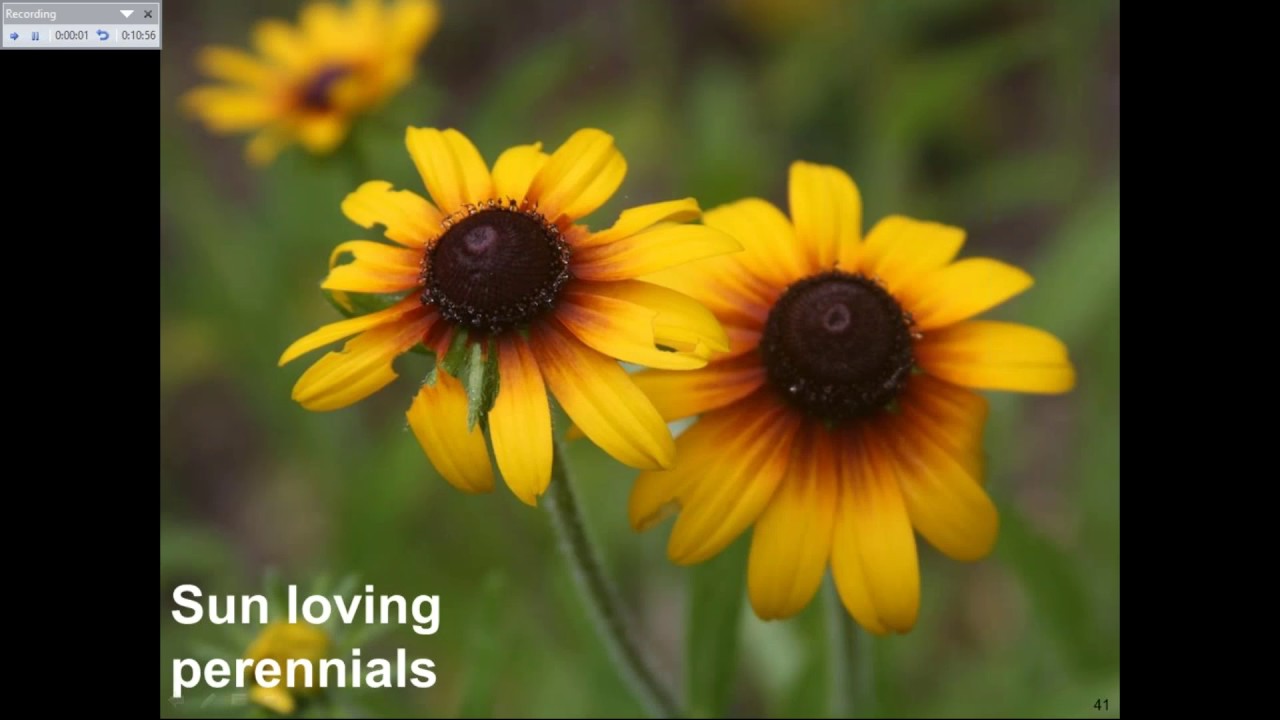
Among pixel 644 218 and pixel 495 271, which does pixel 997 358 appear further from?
pixel 495 271

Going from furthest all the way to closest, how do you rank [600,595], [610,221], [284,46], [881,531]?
[610,221], [284,46], [600,595], [881,531]

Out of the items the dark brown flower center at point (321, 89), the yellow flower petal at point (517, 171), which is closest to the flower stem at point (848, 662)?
the yellow flower petal at point (517, 171)

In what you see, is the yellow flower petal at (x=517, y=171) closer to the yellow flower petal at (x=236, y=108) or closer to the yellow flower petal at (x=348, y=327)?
the yellow flower petal at (x=348, y=327)

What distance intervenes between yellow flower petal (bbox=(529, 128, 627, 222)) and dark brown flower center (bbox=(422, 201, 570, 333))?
0.05 m

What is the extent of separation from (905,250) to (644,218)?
31cm

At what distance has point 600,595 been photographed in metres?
1.04

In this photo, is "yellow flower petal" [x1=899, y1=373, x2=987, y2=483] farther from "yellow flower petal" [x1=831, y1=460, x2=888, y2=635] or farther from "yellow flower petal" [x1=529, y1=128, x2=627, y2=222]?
"yellow flower petal" [x1=529, y1=128, x2=627, y2=222]

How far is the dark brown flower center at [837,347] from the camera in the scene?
Answer: 38.0 inches

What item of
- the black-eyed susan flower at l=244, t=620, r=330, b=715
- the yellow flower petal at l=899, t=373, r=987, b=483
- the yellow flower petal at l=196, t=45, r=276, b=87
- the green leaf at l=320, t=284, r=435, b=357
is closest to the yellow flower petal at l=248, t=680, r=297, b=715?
the black-eyed susan flower at l=244, t=620, r=330, b=715

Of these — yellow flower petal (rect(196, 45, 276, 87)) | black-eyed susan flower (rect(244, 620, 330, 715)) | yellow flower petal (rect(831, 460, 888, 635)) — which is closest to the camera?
yellow flower petal (rect(831, 460, 888, 635))

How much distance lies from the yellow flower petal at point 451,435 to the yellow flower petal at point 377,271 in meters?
0.10

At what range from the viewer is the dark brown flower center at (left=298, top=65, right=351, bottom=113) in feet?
6.12

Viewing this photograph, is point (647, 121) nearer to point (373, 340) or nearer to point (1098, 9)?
point (1098, 9)
